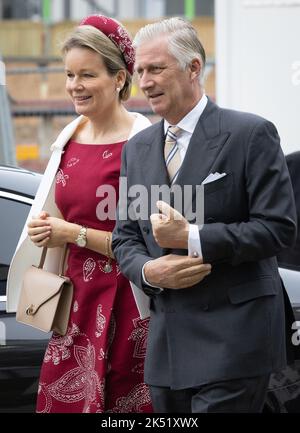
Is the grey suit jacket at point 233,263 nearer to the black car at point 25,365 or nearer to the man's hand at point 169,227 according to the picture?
the man's hand at point 169,227

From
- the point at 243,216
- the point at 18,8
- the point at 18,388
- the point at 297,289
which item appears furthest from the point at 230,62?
the point at 18,8

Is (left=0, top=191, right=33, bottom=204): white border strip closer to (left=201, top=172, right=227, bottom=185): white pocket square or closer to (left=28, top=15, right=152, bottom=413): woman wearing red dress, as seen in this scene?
(left=28, top=15, right=152, bottom=413): woman wearing red dress

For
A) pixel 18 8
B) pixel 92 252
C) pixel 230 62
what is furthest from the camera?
pixel 18 8

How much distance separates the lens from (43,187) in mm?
4152

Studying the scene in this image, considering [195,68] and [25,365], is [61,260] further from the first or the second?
[195,68]

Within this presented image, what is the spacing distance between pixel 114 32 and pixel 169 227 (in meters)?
1.01

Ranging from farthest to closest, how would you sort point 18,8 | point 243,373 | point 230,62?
point 18,8 < point 230,62 < point 243,373

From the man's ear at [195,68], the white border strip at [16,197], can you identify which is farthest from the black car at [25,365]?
the man's ear at [195,68]

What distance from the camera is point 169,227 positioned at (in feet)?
11.0

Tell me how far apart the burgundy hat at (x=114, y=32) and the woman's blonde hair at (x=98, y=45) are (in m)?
0.02

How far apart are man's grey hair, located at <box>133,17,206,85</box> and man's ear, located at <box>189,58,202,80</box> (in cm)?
1

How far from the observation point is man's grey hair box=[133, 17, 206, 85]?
138 inches
